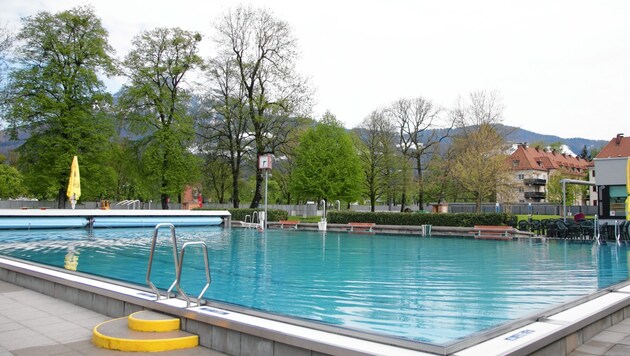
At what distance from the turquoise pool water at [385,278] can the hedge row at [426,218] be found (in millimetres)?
6679

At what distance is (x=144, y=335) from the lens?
480cm

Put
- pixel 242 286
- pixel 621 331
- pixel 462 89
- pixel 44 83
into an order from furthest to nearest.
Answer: pixel 462 89 < pixel 44 83 < pixel 242 286 < pixel 621 331

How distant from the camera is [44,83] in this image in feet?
105

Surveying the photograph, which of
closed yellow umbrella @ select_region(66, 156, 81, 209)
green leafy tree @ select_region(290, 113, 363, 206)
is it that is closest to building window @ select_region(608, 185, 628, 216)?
green leafy tree @ select_region(290, 113, 363, 206)

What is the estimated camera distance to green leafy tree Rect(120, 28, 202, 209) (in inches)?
1427

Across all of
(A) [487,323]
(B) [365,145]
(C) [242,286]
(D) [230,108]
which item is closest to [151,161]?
(D) [230,108]

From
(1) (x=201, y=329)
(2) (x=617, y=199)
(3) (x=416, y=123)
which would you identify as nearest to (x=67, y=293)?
(1) (x=201, y=329)

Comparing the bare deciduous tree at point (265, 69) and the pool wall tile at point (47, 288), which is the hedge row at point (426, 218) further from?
the pool wall tile at point (47, 288)

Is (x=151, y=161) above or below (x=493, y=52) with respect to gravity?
below

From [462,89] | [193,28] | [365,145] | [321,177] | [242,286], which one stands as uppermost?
[193,28]

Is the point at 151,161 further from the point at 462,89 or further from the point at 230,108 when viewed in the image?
the point at 462,89

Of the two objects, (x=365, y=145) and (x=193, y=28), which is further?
(x=365, y=145)

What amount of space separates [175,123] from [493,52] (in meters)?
25.9

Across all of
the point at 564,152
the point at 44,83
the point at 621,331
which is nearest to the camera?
the point at 621,331
